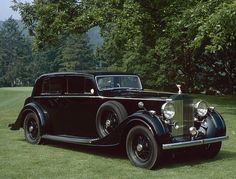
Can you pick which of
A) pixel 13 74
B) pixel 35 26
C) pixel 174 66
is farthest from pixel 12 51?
pixel 35 26

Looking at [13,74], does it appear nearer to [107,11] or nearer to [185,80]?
[185,80]

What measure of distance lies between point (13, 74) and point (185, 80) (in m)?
84.5

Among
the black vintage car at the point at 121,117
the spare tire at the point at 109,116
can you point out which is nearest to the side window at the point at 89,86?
the black vintage car at the point at 121,117

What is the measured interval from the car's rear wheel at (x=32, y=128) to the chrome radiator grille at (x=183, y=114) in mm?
3687

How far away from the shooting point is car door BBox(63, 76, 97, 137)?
368 inches

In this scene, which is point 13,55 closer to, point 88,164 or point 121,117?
point 121,117

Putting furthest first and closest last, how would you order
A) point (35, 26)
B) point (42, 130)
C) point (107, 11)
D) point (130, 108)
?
point (35, 26)
point (107, 11)
point (42, 130)
point (130, 108)

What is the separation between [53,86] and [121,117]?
2662 millimetres

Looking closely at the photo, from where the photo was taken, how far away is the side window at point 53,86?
1033 centimetres

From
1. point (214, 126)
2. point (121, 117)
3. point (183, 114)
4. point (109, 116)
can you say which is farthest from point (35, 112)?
point (214, 126)

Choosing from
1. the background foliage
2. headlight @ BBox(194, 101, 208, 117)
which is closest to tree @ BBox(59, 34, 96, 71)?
the background foliage

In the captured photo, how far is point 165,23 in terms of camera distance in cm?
2091

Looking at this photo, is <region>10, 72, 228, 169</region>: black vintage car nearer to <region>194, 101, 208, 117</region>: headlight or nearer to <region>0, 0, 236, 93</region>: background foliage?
<region>194, 101, 208, 117</region>: headlight

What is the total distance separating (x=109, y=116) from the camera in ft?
29.2
